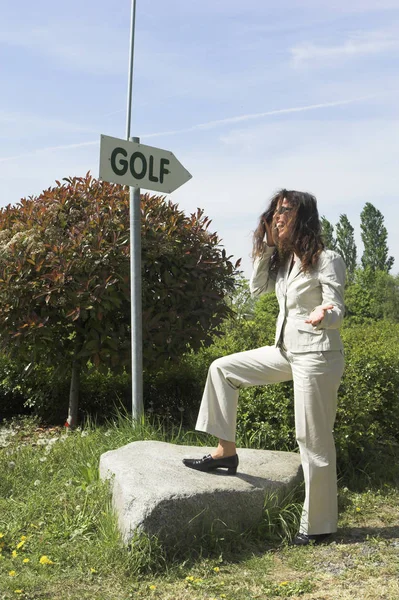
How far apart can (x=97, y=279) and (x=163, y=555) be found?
291cm

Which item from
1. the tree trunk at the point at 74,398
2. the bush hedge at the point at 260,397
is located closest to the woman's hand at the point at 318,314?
the bush hedge at the point at 260,397

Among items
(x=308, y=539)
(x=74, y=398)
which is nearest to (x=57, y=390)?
(x=74, y=398)

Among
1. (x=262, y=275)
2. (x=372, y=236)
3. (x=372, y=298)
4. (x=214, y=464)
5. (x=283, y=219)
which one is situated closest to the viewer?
(x=283, y=219)

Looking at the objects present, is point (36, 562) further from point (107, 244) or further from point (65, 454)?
point (107, 244)

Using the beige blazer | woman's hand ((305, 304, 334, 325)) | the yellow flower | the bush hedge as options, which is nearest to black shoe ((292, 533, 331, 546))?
the beige blazer

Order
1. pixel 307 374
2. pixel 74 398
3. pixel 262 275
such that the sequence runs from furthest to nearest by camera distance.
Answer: pixel 74 398 → pixel 262 275 → pixel 307 374

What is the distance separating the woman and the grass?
10.9 inches

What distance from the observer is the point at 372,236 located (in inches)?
1973

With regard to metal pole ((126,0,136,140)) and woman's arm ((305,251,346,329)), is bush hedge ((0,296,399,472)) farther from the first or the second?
metal pole ((126,0,136,140))

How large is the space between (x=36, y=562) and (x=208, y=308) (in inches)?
131

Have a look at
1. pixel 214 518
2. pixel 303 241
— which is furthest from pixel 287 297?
pixel 214 518

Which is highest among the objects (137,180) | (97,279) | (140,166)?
(140,166)

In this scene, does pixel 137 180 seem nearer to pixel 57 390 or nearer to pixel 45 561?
pixel 57 390

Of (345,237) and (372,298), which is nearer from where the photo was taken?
(372,298)
